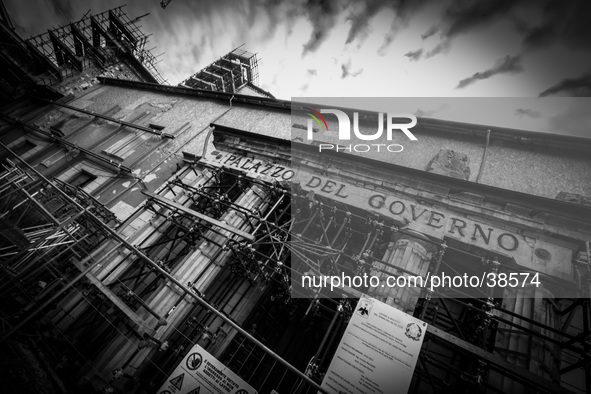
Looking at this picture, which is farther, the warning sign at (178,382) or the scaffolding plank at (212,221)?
the scaffolding plank at (212,221)

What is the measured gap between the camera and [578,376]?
5617 mm

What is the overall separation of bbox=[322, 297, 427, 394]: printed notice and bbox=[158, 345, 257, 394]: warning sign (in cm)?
167

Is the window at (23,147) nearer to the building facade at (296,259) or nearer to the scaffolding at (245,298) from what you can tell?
the building facade at (296,259)

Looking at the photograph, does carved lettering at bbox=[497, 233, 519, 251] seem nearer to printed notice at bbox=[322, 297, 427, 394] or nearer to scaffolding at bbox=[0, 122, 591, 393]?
scaffolding at bbox=[0, 122, 591, 393]

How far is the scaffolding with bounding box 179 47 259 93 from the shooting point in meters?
28.6

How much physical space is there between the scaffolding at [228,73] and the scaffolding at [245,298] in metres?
20.2

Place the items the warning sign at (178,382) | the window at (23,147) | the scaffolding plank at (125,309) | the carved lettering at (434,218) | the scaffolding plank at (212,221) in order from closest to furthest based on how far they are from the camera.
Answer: the warning sign at (178,382)
the scaffolding plank at (125,309)
the carved lettering at (434,218)
the scaffolding plank at (212,221)
the window at (23,147)

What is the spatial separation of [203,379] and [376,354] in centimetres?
329

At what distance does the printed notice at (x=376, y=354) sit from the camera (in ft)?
15.1

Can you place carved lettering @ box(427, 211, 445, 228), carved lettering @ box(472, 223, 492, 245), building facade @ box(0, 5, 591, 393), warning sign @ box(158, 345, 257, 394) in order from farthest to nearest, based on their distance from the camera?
carved lettering @ box(427, 211, 445, 228) → carved lettering @ box(472, 223, 492, 245) → building facade @ box(0, 5, 591, 393) → warning sign @ box(158, 345, 257, 394)

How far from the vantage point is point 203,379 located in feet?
15.3

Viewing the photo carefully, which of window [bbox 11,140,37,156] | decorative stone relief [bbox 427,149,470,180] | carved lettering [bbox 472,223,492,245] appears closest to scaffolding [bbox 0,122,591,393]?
carved lettering [bbox 472,223,492,245]

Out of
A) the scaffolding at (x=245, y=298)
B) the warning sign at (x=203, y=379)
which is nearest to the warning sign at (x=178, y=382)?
the warning sign at (x=203, y=379)

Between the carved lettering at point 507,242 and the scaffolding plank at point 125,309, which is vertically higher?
the carved lettering at point 507,242
